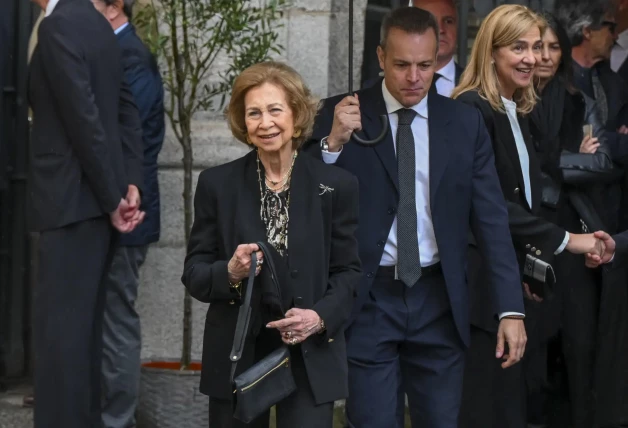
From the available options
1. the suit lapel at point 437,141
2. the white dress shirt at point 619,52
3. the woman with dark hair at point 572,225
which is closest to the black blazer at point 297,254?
the suit lapel at point 437,141

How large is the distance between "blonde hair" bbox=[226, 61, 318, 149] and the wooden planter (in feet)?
6.97

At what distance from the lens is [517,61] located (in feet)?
18.4

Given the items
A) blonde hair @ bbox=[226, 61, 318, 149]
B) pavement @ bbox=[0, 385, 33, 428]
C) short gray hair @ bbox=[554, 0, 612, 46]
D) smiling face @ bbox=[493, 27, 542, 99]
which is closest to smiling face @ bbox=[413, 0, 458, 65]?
short gray hair @ bbox=[554, 0, 612, 46]

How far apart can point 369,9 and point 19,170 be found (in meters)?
2.03

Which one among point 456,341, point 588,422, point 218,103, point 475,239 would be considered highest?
point 218,103

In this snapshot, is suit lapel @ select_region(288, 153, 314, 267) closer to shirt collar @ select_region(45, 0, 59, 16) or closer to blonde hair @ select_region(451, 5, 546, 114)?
blonde hair @ select_region(451, 5, 546, 114)

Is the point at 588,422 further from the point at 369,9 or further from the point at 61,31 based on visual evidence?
the point at 61,31

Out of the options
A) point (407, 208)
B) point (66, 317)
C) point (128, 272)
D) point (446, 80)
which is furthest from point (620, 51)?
point (66, 317)

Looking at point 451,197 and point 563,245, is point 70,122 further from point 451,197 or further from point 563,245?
point 563,245

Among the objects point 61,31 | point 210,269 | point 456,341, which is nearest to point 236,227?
point 210,269

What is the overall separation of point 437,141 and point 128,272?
2125mm

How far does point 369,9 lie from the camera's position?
7668mm

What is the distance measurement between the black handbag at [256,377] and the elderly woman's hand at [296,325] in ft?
0.20

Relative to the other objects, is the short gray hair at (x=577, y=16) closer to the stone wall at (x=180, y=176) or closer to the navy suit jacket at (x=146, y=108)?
the stone wall at (x=180, y=176)
